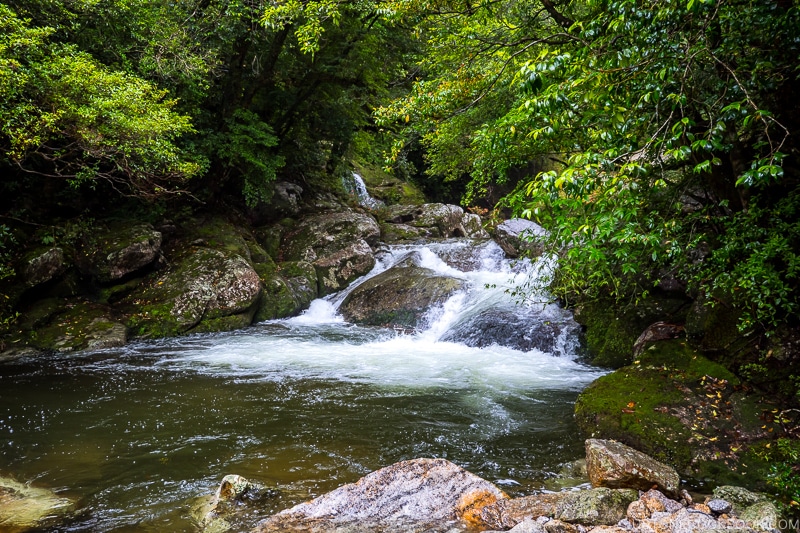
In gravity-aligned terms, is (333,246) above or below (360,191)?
below

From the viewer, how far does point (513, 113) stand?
636cm

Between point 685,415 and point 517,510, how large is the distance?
9.34 feet

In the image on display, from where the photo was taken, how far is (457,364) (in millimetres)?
9672

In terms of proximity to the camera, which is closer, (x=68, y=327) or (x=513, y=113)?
(x=513, y=113)

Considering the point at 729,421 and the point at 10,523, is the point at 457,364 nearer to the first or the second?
the point at 729,421

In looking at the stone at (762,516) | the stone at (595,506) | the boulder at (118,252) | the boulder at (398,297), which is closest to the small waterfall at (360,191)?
the boulder at (398,297)

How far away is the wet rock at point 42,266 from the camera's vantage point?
1016 centimetres

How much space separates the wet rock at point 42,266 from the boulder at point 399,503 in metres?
9.64

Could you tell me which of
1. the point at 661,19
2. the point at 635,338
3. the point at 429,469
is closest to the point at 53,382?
the point at 429,469

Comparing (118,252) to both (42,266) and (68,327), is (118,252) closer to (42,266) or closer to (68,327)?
(42,266)

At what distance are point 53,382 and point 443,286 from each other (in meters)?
9.26

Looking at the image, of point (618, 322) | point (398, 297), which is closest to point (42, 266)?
point (398, 297)

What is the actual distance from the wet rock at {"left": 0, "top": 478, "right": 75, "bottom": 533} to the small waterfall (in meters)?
18.4

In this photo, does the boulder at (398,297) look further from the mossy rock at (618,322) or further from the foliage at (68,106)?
the foliage at (68,106)
